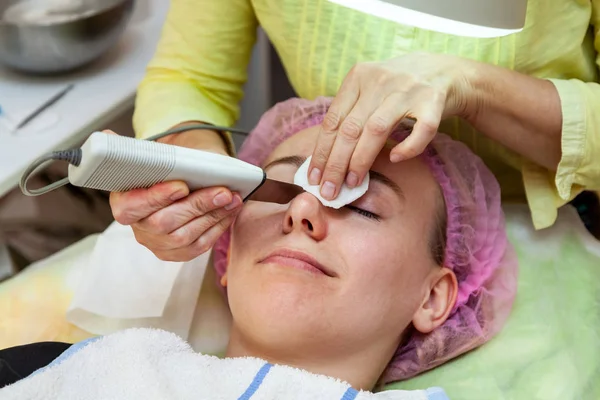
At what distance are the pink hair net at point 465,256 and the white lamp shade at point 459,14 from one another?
17.6 inches

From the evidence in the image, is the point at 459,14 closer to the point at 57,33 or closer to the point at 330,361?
the point at 330,361

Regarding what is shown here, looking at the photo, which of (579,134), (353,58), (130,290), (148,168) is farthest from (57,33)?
(579,134)

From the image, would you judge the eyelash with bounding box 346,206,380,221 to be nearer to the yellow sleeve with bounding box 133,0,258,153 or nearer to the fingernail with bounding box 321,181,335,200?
the fingernail with bounding box 321,181,335,200

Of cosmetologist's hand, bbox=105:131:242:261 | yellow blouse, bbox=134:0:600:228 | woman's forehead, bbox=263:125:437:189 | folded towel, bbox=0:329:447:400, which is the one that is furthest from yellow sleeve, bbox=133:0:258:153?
folded towel, bbox=0:329:447:400

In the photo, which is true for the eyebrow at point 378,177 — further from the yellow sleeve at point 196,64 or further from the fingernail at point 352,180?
the yellow sleeve at point 196,64

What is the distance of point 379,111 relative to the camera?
870 mm

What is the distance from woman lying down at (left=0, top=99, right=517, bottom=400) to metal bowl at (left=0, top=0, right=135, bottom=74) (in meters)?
0.65

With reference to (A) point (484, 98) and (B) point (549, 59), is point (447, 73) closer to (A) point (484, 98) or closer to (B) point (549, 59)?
(A) point (484, 98)

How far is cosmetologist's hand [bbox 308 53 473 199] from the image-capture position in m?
0.87

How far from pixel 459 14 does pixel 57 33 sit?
3.78 ft

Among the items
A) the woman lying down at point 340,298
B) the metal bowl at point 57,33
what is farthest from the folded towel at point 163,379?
the metal bowl at point 57,33

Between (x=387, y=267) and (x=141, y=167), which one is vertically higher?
(x=141, y=167)

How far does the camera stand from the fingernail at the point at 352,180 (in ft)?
3.04

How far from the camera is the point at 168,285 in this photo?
1.27 m
